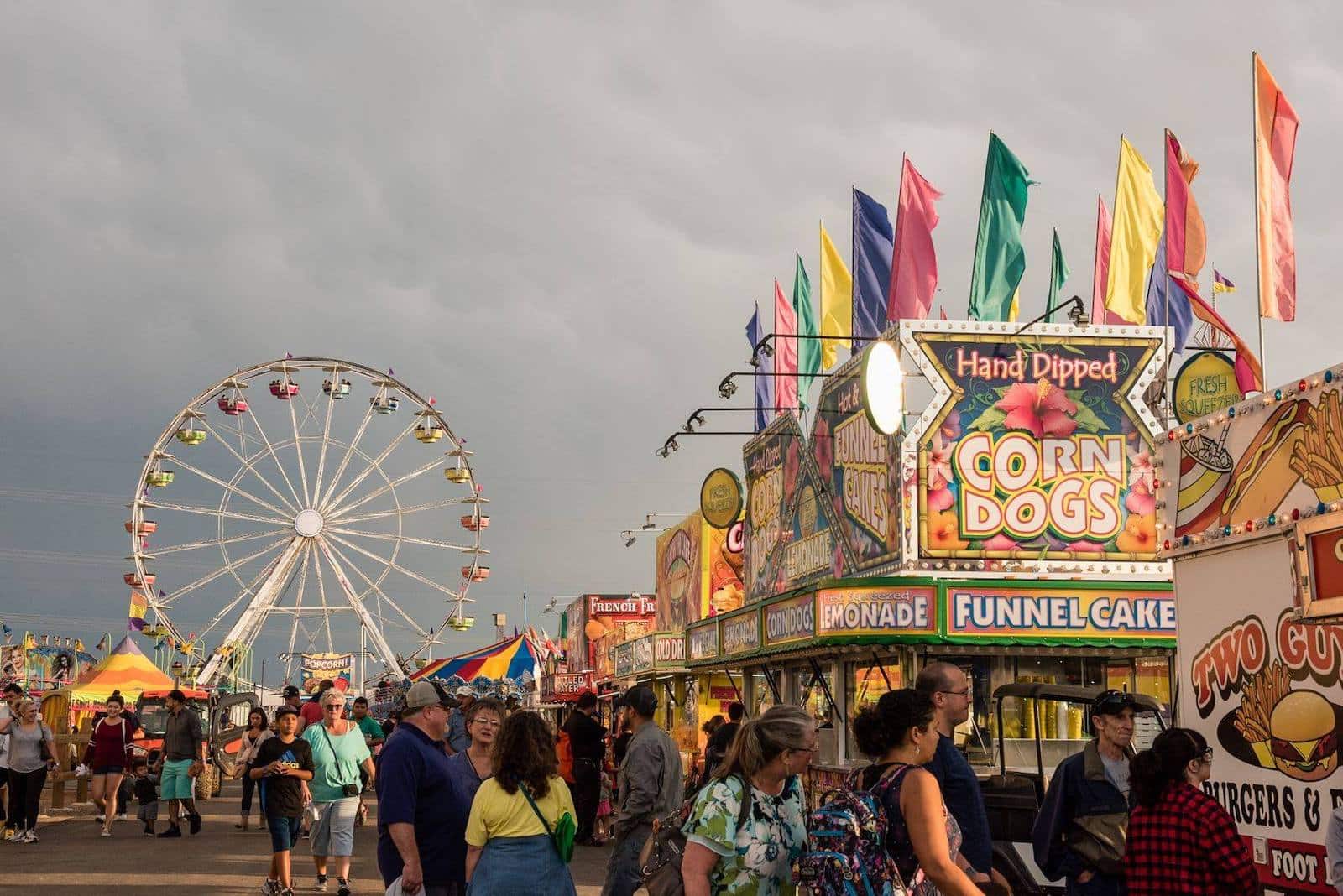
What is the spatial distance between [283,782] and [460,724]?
2.08m

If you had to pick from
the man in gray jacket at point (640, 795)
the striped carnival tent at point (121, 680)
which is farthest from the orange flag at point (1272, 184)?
the striped carnival tent at point (121, 680)

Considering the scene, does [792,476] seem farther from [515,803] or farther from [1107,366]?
[515,803]

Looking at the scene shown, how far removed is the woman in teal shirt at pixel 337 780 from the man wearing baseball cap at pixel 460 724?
0.95 meters

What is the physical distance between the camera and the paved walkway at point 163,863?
12891 millimetres

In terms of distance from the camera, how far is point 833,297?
25.1 metres

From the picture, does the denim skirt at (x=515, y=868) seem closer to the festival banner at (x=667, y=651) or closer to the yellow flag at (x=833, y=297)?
the yellow flag at (x=833, y=297)

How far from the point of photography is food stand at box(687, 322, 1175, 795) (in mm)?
17016

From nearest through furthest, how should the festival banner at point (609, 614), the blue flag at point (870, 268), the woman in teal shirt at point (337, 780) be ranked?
1. the woman in teal shirt at point (337, 780)
2. the blue flag at point (870, 268)
3. the festival banner at point (609, 614)

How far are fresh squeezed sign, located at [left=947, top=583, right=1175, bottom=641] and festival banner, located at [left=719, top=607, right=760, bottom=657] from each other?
4.07 m

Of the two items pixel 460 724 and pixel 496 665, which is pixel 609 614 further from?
pixel 460 724

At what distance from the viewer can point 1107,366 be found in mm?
18922

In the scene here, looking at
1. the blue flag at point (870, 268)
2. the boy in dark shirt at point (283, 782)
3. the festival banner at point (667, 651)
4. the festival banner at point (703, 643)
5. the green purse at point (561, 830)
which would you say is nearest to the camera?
the green purse at point (561, 830)

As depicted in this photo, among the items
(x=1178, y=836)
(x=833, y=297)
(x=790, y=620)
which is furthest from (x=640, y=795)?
(x=833, y=297)

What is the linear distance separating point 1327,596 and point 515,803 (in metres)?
3.51
